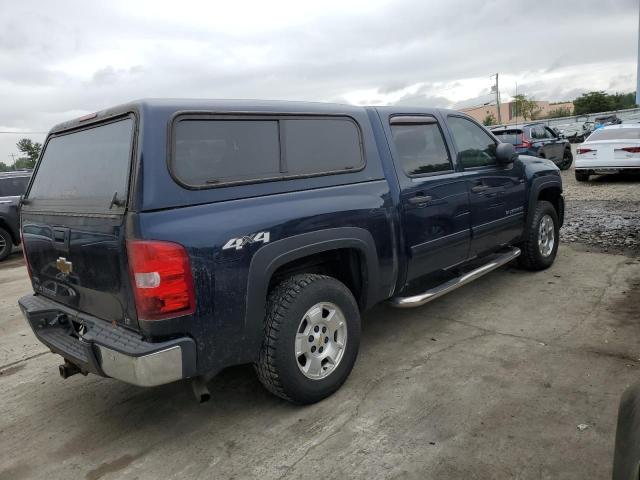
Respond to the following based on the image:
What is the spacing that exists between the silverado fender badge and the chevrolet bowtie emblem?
107 cm

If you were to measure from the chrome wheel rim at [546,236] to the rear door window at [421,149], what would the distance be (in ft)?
6.30

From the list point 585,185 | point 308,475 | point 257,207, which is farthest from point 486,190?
point 585,185

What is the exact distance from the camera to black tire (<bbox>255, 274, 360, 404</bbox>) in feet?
9.70

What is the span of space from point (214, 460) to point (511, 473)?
60.9 inches

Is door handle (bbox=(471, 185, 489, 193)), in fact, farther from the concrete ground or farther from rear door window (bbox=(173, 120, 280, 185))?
rear door window (bbox=(173, 120, 280, 185))

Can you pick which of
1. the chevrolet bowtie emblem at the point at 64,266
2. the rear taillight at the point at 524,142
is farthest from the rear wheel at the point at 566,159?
the chevrolet bowtie emblem at the point at 64,266

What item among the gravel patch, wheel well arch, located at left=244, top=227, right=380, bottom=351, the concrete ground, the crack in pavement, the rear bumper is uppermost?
wheel well arch, located at left=244, top=227, right=380, bottom=351

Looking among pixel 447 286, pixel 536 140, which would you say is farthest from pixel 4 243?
pixel 536 140

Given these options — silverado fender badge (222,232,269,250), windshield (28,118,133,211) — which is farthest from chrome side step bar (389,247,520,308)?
windshield (28,118,133,211)

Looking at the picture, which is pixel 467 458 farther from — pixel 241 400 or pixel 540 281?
pixel 540 281

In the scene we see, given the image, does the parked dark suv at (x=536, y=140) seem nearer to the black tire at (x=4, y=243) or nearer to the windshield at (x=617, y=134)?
the windshield at (x=617, y=134)

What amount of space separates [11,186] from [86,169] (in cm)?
821

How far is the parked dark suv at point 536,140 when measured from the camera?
47.4ft

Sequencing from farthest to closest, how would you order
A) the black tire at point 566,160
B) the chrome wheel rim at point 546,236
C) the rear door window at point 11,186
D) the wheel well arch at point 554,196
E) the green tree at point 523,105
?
the green tree at point 523,105 → the black tire at point 566,160 → the rear door window at point 11,186 → the wheel well arch at point 554,196 → the chrome wheel rim at point 546,236
